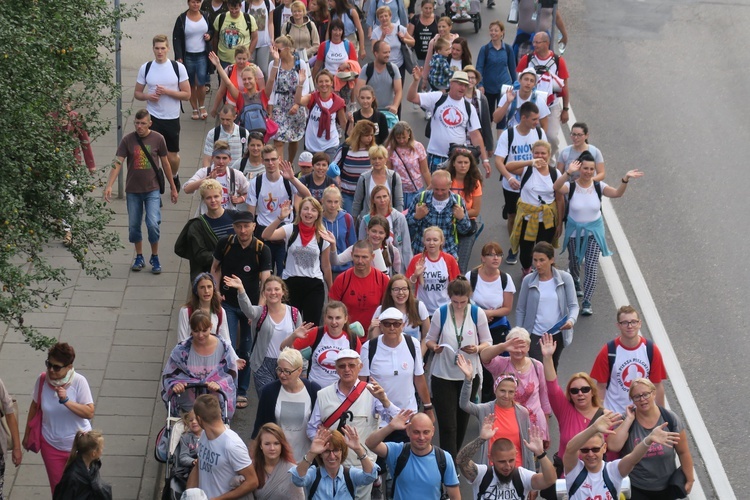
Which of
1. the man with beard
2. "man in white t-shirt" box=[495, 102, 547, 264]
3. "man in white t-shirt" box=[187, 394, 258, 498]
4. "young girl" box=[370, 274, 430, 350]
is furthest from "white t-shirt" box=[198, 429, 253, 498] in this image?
"man in white t-shirt" box=[495, 102, 547, 264]

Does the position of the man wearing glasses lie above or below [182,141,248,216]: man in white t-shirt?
below

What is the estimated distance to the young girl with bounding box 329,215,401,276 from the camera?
13.2 metres

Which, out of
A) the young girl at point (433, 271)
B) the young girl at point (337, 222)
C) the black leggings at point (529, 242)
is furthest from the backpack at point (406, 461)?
the black leggings at point (529, 242)

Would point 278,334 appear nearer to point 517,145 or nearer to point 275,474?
point 275,474

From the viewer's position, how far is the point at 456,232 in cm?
1420

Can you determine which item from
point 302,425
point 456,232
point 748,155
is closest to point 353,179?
point 456,232

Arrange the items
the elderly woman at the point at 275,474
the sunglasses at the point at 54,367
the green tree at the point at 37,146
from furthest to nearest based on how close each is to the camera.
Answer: the sunglasses at the point at 54,367, the elderly woman at the point at 275,474, the green tree at the point at 37,146

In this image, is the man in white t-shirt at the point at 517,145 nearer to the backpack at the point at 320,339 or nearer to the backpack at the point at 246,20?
the backpack at the point at 320,339

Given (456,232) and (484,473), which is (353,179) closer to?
(456,232)

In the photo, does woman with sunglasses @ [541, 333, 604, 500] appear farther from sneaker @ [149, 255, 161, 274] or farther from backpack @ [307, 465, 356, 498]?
sneaker @ [149, 255, 161, 274]

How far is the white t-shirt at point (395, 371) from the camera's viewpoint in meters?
11.5

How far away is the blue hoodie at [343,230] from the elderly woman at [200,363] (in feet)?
7.31

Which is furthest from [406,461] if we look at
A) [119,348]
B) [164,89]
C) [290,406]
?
[164,89]

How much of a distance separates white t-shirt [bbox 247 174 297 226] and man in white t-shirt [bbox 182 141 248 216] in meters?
0.20
